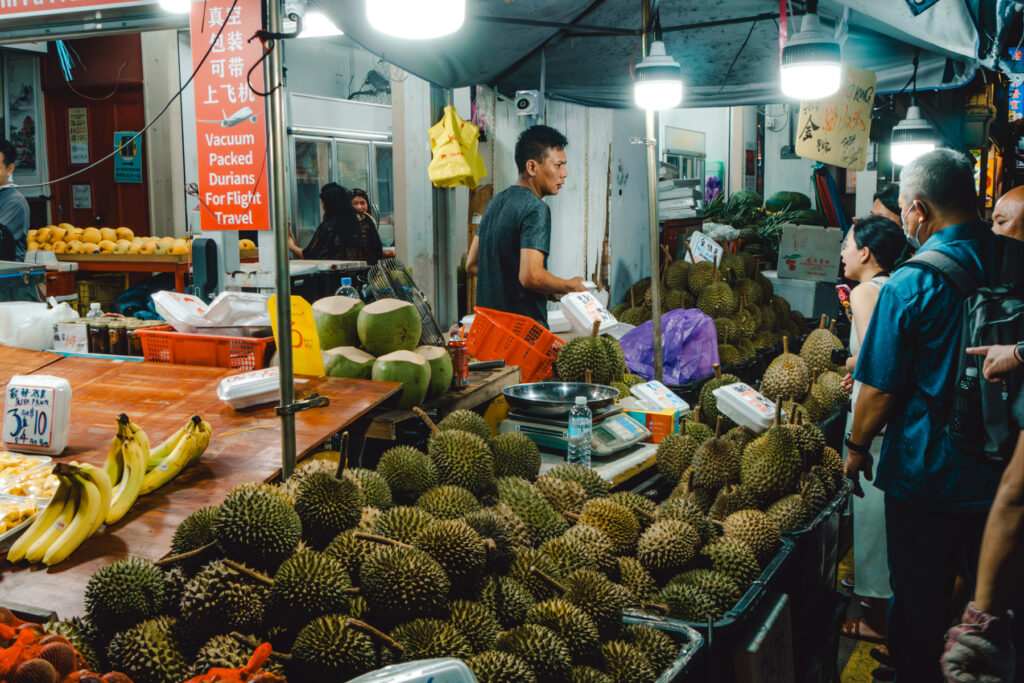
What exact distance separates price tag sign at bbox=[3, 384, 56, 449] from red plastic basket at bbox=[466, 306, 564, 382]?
6.33 ft

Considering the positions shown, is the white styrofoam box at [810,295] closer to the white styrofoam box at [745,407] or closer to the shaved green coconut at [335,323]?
the white styrofoam box at [745,407]

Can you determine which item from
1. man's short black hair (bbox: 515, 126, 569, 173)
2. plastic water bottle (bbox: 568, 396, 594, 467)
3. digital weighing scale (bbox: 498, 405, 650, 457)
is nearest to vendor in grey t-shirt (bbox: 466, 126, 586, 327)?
man's short black hair (bbox: 515, 126, 569, 173)

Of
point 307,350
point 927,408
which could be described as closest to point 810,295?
point 927,408

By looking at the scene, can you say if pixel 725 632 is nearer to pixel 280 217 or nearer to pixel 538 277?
pixel 280 217

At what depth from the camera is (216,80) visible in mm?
3879

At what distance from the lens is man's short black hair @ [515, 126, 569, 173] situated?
13.5ft

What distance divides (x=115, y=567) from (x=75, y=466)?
0.46m

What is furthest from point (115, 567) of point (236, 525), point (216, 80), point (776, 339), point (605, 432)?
point (776, 339)

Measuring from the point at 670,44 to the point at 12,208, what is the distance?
472 centimetres

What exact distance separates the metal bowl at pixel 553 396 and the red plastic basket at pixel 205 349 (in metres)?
0.97

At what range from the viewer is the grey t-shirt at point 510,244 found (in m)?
4.02

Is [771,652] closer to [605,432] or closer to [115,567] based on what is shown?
[605,432]

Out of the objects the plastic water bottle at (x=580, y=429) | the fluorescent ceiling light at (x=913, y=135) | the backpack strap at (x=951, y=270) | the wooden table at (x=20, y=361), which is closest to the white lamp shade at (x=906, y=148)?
the fluorescent ceiling light at (x=913, y=135)

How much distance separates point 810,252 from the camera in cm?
709
